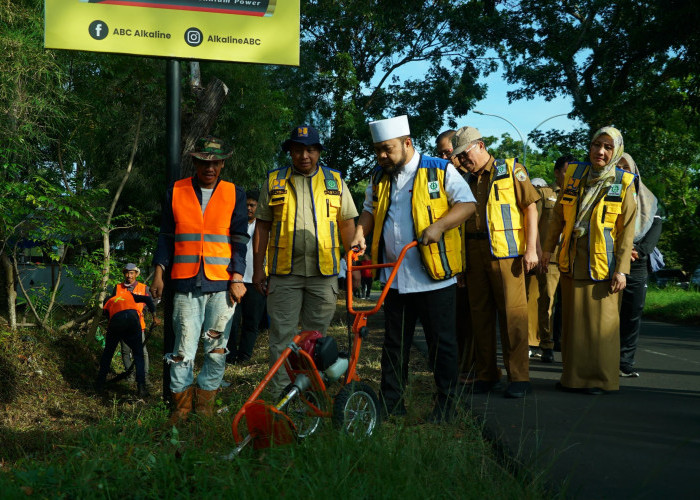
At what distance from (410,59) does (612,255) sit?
20.4m

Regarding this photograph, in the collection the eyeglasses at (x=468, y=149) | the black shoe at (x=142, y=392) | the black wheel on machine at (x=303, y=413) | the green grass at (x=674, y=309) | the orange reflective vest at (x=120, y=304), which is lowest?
the black shoe at (x=142, y=392)

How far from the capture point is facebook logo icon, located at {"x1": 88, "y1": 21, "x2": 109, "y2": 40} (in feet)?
20.6

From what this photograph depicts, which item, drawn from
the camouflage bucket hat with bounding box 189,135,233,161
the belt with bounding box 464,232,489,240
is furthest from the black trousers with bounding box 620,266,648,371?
the camouflage bucket hat with bounding box 189,135,233,161

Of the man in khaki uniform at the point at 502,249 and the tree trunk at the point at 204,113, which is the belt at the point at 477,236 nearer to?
the man in khaki uniform at the point at 502,249

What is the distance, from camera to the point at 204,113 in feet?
29.8

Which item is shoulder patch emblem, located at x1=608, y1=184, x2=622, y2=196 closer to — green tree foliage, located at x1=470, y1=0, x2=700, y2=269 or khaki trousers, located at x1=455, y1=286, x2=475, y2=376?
khaki trousers, located at x1=455, y1=286, x2=475, y2=376

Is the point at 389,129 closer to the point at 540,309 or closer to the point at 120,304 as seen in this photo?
the point at 540,309

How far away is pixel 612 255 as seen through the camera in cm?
645

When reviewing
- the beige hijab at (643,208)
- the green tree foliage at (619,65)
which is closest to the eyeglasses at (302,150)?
the beige hijab at (643,208)

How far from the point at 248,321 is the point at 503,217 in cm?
409

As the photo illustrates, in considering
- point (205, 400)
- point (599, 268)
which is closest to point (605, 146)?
point (599, 268)

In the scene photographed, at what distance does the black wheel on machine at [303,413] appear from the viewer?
408 centimetres

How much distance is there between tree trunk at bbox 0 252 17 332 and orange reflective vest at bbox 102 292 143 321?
3.42 feet

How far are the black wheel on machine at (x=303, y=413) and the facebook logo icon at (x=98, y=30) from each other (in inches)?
142
